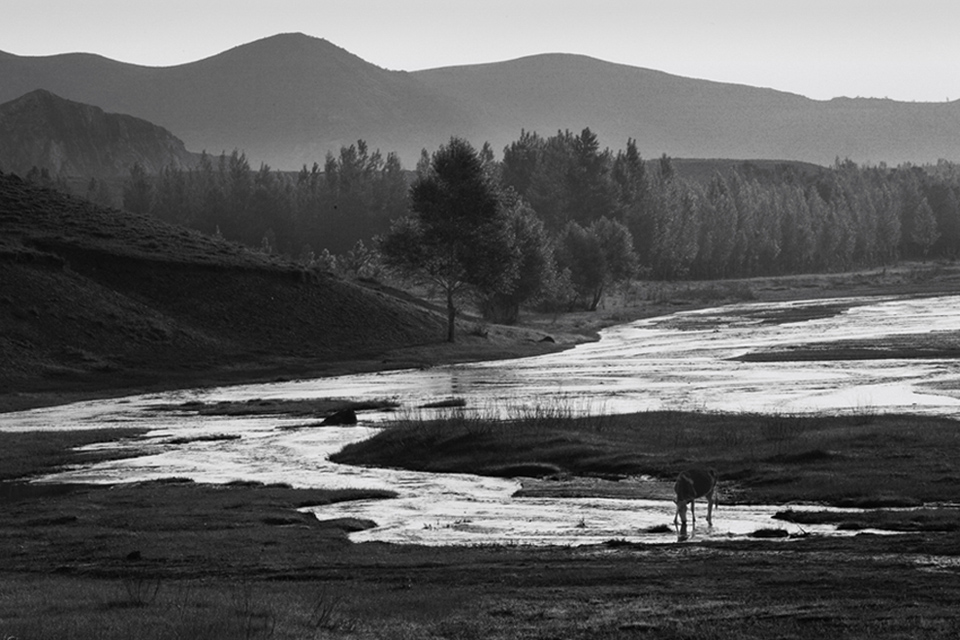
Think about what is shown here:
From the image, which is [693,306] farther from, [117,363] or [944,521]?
[944,521]

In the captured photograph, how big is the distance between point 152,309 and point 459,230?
91.6 feet

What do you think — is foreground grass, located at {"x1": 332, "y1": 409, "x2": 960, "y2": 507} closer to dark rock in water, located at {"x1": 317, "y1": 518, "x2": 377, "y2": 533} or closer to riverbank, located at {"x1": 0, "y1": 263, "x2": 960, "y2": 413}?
dark rock in water, located at {"x1": 317, "y1": 518, "x2": 377, "y2": 533}

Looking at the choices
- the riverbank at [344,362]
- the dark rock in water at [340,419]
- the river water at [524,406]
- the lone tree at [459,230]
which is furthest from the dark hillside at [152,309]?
the dark rock in water at [340,419]

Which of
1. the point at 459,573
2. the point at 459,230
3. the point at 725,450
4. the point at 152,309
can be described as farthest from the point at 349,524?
the point at 459,230

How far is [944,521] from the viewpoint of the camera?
31.0m

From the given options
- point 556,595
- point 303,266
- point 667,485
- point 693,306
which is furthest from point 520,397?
point 693,306

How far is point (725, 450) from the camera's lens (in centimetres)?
4706

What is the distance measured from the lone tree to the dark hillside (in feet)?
17.8

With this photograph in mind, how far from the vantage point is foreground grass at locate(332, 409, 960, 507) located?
127 ft

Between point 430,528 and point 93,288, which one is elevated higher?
point 93,288

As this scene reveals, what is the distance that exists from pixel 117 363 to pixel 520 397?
37137mm

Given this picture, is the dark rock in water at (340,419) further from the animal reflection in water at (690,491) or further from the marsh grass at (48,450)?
the animal reflection in water at (690,491)

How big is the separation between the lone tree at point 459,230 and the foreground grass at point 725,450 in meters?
63.5

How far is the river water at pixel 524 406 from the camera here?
1403 inches
